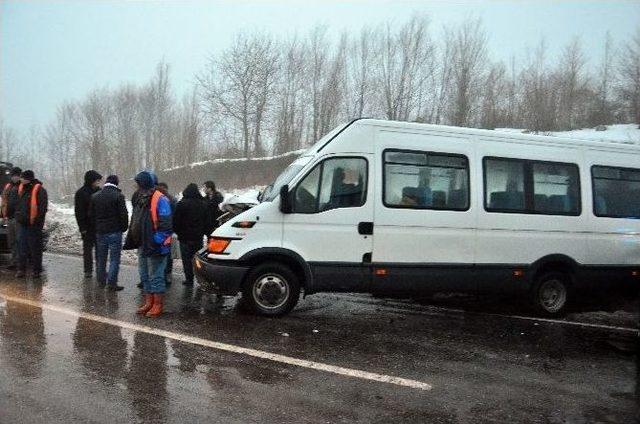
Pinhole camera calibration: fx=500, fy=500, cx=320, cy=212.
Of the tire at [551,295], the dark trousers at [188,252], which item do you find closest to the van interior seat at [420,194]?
the tire at [551,295]

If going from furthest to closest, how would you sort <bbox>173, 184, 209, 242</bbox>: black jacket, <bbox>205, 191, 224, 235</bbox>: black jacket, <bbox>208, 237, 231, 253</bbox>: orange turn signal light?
1. <bbox>205, 191, 224, 235</bbox>: black jacket
2. <bbox>173, 184, 209, 242</bbox>: black jacket
3. <bbox>208, 237, 231, 253</bbox>: orange turn signal light

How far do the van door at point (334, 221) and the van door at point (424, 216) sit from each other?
8.4 inches

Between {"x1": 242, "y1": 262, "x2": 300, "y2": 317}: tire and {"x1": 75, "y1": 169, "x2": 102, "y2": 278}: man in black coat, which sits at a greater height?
{"x1": 75, "y1": 169, "x2": 102, "y2": 278}: man in black coat

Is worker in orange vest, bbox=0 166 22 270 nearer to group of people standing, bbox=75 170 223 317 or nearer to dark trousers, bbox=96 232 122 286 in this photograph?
group of people standing, bbox=75 170 223 317

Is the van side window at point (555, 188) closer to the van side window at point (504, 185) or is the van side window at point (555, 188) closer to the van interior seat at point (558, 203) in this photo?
the van interior seat at point (558, 203)

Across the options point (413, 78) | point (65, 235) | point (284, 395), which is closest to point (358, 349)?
point (284, 395)

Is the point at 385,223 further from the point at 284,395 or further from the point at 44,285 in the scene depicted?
the point at 44,285

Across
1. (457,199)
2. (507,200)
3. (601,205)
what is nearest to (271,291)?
(457,199)

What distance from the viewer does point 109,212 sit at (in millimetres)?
8523

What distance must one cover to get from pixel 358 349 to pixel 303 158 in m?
2.95

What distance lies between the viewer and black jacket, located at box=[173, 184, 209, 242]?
29.4 feet

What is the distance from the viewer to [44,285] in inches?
338

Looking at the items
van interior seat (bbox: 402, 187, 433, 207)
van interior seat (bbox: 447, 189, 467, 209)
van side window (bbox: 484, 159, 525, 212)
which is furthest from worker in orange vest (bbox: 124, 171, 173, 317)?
van side window (bbox: 484, 159, 525, 212)

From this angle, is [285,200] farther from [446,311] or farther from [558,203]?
Result: [558,203]
